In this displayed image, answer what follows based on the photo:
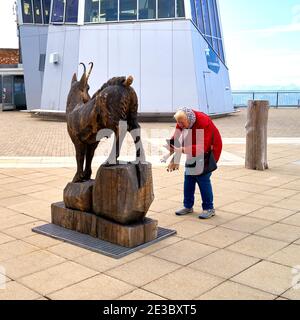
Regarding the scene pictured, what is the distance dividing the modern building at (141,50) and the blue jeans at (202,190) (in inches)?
567

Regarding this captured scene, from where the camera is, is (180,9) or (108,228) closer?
(108,228)

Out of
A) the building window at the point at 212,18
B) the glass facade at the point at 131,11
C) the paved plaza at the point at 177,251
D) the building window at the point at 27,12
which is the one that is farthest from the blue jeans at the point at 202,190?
the building window at the point at 27,12

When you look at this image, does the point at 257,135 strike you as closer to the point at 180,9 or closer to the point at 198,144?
the point at 198,144

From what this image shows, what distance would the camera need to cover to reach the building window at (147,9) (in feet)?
67.6

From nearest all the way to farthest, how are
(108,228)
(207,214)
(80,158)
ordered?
(108,228) → (80,158) → (207,214)

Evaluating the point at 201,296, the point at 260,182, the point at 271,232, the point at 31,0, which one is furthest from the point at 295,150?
the point at 31,0

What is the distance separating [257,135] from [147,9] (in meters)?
13.2

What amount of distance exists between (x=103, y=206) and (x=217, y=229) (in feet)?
4.60

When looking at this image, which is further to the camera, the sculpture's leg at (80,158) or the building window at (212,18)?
the building window at (212,18)

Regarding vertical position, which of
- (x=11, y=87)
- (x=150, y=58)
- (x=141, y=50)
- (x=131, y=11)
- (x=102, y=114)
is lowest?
(x=102, y=114)

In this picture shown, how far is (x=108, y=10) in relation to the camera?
21016 millimetres

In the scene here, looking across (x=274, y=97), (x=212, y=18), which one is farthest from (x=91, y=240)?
(x=274, y=97)

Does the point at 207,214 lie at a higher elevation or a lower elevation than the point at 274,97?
lower

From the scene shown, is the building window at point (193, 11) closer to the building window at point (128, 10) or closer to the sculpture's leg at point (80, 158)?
the building window at point (128, 10)
